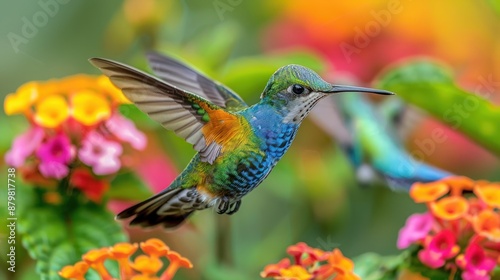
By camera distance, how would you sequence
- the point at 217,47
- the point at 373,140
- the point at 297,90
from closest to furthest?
the point at 297,90
the point at 373,140
the point at 217,47

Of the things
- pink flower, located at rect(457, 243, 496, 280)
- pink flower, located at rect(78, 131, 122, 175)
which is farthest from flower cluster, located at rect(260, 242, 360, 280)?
pink flower, located at rect(78, 131, 122, 175)

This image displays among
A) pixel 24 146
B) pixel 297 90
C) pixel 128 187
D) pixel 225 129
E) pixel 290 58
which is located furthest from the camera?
pixel 290 58

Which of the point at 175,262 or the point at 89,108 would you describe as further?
the point at 89,108

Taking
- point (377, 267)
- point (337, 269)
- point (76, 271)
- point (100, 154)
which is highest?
point (100, 154)

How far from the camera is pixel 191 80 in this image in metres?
1.53

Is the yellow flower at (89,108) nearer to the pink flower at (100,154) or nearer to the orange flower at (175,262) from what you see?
the pink flower at (100,154)

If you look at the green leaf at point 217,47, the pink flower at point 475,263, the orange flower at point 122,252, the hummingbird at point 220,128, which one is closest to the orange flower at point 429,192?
the pink flower at point 475,263

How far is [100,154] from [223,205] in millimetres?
533

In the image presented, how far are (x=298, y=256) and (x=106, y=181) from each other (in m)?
0.55

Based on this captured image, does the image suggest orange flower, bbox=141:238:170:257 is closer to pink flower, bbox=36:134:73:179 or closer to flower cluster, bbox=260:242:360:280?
flower cluster, bbox=260:242:360:280

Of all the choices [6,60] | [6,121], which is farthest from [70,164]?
[6,60]

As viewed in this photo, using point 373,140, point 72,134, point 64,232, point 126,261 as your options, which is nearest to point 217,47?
point 373,140

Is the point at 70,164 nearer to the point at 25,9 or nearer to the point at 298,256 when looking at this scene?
the point at 298,256

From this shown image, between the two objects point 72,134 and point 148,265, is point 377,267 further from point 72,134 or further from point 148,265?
point 72,134
